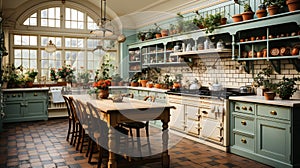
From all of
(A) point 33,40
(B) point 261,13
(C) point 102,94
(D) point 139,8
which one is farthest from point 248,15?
(A) point 33,40

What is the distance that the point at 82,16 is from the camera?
9305 millimetres

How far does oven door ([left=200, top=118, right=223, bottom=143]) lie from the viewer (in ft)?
16.5

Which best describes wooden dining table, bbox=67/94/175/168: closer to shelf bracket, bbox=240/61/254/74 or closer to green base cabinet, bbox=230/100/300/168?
green base cabinet, bbox=230/100/300/168

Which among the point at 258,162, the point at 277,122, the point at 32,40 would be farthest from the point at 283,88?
the point at 32,40

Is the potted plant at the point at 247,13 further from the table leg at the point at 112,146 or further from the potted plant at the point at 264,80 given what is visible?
the table leg at the point at 112,146

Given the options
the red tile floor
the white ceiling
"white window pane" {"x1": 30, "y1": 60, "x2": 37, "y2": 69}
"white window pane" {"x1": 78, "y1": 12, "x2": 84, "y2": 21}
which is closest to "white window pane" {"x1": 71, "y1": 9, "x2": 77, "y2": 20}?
"white window pane" {"x1": 78, "y1": 12, "x2": 84, "y2": 21}

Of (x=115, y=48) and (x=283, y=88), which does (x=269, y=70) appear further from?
(x=115, y=48)

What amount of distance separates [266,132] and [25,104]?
6.08 metres

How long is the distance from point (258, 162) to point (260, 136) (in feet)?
1.33

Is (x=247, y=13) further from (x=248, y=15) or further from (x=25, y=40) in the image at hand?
(x=25, y=40)

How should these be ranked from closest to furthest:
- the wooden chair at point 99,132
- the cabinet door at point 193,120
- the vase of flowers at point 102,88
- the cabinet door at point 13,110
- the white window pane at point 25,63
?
the wooden chair at point 99,132
the vase of flowers at point 102,88
the cabinet door at point 193,120
the cabinet door at point 13,110
the white window pane at point 25,63

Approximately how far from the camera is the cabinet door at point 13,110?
7500 mm

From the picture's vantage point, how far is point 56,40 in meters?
9.04

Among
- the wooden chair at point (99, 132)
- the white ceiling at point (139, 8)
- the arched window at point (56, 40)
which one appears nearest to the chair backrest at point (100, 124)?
the wooden chair at point (99, 132)
